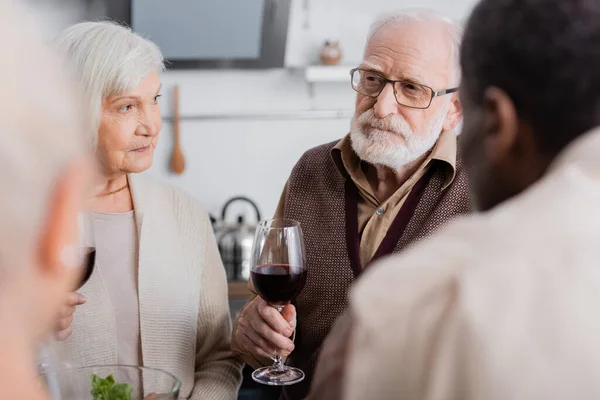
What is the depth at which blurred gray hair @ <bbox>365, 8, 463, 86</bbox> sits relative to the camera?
70.3 inches

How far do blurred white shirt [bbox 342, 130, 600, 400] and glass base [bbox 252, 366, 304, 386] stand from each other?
697 millimetres

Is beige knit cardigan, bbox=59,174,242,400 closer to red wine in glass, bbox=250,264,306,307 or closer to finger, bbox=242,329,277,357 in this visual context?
finger, bbox=242,329,277,357

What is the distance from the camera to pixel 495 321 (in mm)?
603

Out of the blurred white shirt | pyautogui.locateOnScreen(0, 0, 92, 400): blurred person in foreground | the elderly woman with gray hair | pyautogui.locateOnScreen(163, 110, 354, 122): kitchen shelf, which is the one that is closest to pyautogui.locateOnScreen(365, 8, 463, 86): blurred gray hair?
the elderly woman with gray hair

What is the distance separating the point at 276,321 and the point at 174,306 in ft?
1.10

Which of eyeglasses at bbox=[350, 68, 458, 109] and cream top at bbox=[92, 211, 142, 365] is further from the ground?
eyeglasses at bbox=[350, 68, 458, 109]

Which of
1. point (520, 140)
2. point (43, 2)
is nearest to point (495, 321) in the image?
point (520, 140)

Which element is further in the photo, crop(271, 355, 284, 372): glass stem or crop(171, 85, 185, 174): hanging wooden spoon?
crop(171, 85, 185, 174): hanging wooden spoon

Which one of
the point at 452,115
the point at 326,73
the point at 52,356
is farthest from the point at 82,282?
the point at 326,73

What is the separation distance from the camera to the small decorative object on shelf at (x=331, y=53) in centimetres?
331

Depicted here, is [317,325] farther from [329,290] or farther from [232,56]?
[232,56]

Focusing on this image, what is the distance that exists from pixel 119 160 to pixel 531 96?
1129 mm

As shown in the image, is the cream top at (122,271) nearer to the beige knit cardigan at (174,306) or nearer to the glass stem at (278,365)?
the beige knit cardigan at (174,306)

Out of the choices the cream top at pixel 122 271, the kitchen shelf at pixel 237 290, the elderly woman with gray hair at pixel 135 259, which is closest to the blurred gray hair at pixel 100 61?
the elderly woman with gray hair at pixel 135 259
